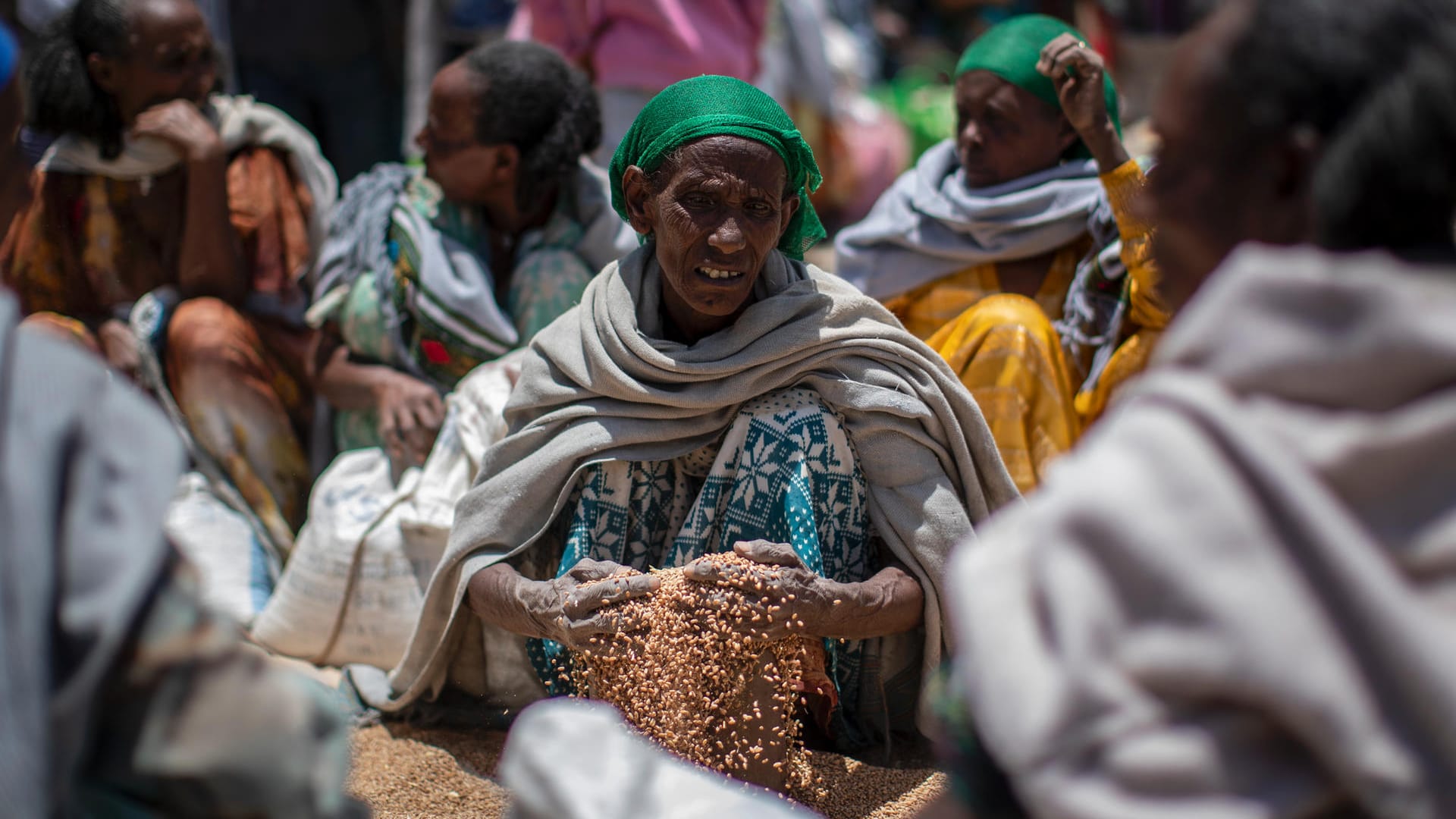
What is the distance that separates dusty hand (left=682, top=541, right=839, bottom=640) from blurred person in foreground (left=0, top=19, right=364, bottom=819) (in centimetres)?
132

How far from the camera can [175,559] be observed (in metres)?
1.72

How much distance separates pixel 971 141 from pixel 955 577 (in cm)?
326

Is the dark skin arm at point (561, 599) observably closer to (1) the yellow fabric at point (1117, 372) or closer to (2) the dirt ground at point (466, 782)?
(2) the dirt ground at point (466, 782)

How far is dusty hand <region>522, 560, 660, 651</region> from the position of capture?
121 inches

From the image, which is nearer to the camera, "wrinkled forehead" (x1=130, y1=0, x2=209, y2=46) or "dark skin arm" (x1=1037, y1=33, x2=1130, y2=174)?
"dark skin arm" (x1=1037, y1=33, x2=1130, y2=174)

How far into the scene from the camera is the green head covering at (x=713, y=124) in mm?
3318

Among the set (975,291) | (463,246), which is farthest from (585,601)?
(975,291)

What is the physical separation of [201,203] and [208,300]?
35cm

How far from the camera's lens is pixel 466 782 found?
363 centimetres

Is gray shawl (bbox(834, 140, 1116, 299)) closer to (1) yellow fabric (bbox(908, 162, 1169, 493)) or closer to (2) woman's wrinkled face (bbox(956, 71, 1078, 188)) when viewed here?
(2) woman's wrinkled face (bbox(956, 71, 1078, 188))

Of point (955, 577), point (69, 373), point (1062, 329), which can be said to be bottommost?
point (1062, 329)

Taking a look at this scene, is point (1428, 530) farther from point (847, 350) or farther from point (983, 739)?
point (847, 350)

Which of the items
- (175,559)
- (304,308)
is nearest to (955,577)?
(175,559)

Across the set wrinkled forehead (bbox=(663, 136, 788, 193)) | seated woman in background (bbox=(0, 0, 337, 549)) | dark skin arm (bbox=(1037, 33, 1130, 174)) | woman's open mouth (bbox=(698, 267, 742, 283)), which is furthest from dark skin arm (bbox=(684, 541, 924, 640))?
seated woman in background (bbox=(0, 0, 337, 549))
